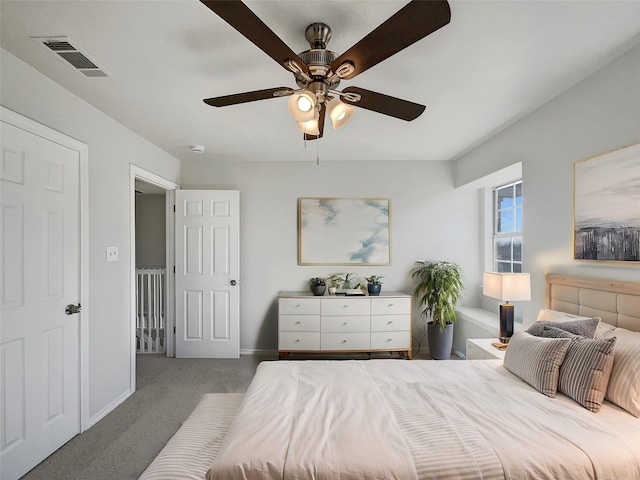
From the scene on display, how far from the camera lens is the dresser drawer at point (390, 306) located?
153 inches

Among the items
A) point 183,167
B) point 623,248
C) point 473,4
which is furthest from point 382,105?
point 183,167

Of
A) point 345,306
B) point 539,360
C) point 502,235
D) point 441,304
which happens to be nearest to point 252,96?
point 539,360

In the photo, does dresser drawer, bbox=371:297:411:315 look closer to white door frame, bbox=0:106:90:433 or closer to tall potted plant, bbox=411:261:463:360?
tall potted plant, bbox=411:261:463:360

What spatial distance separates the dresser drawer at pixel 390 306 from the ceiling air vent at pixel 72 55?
3.27 meters

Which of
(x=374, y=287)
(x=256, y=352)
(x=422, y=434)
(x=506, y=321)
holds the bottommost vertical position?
(x=256, y=352)

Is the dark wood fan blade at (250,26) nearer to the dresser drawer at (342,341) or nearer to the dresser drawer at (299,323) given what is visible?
the dresser drawer at (299,323)

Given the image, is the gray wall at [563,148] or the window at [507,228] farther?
the window at [507,228]

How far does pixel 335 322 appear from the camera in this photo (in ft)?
12.6

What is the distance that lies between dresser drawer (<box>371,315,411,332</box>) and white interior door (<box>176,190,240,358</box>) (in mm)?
1695

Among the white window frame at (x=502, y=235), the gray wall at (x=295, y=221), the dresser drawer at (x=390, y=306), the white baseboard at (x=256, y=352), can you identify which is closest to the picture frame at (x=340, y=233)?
the gray wall at (x=295, y=221)

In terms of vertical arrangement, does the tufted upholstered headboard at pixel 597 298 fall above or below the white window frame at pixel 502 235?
below

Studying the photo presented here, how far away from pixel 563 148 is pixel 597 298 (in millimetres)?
1086

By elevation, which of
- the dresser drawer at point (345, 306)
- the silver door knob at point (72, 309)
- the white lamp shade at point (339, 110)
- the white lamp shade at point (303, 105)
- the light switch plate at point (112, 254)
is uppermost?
the white lamp shade at point (339, 110)

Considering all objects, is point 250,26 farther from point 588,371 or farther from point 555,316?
point 555,316
